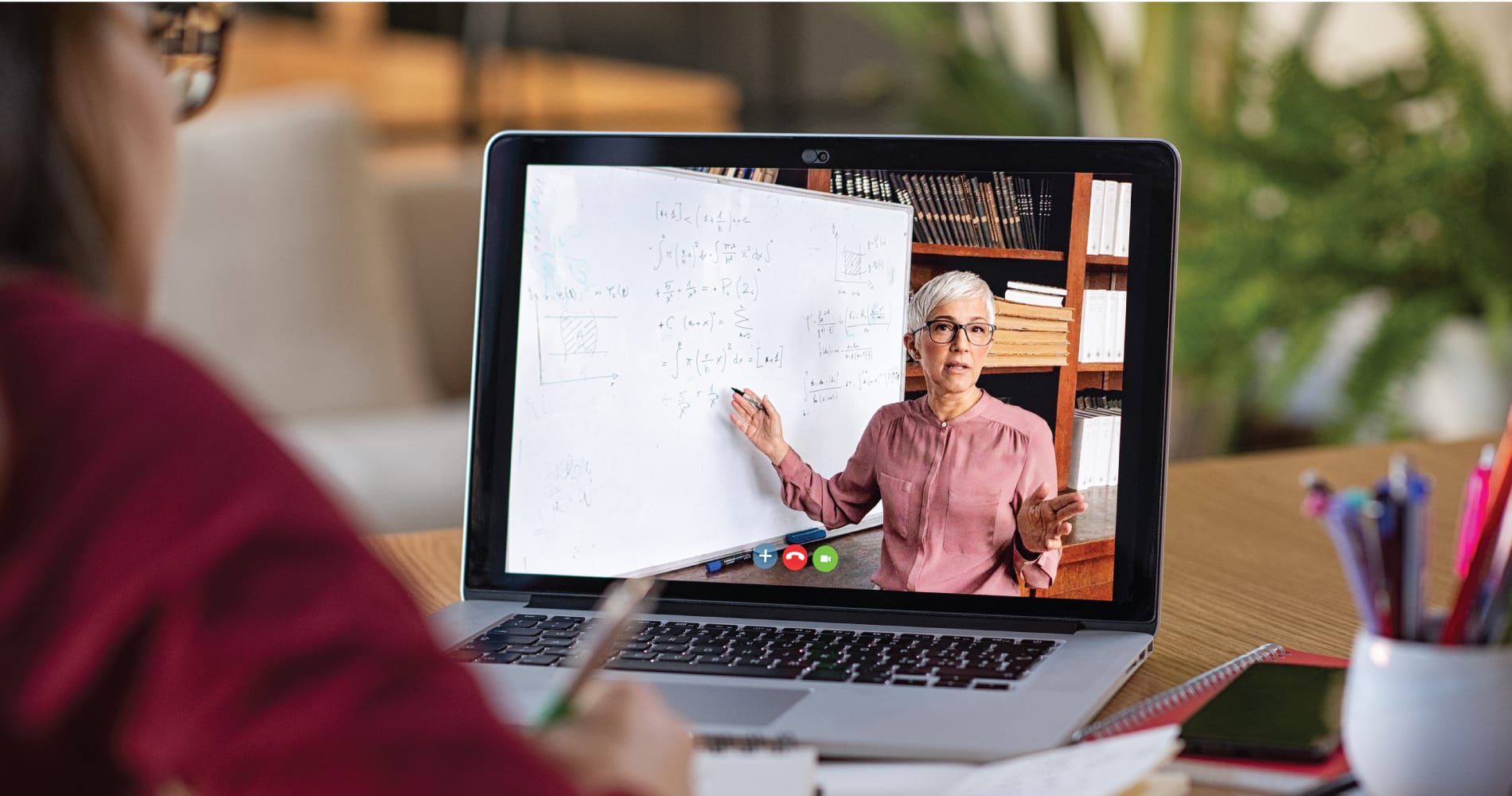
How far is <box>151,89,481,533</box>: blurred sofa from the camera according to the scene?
2102 mm

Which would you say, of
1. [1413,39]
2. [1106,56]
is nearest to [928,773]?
[1413,39]

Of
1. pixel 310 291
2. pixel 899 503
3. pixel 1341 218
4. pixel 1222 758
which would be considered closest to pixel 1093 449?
pixel 899 503

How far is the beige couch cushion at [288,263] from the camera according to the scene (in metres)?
2.17

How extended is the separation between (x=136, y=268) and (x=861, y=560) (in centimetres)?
43

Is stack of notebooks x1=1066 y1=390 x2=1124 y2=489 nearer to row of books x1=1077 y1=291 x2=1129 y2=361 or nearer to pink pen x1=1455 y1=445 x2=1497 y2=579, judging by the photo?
row of books x1=1077 y1=291 x2=1129 y2=361

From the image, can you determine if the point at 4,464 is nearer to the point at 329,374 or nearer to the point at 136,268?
the point at 136,268

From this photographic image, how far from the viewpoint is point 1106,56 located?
8.48 feet

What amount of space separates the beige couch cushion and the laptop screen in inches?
60.6

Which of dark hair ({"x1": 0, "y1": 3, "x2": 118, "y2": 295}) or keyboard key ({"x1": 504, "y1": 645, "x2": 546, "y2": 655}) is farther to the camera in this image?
keyboard key ({"x1": 504, "y1": 645, "x2": 546, "y2": 655})

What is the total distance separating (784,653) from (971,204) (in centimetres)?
26

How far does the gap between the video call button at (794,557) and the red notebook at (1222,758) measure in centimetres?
20

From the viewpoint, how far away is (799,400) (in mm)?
741

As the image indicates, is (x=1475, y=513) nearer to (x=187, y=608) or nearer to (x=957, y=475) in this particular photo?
(x=957, y=475)

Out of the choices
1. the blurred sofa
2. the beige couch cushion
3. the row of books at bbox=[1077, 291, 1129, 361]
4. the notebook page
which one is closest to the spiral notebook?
the notebook page
